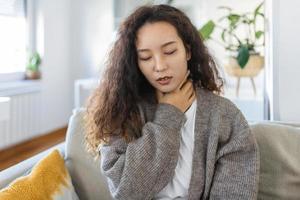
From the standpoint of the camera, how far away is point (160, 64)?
2.74 feet

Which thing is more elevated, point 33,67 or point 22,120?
point 33,67

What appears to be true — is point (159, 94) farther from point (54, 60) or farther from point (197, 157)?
point (54, 60)

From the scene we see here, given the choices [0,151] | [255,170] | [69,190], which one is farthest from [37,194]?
[0,151]

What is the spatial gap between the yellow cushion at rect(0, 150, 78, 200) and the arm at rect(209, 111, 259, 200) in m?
0.47

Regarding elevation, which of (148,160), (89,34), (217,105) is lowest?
(148,160)

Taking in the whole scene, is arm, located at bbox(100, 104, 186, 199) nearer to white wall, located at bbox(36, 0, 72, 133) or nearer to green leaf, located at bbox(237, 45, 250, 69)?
green leaf, located at bbox(237, 45, 250, 69)

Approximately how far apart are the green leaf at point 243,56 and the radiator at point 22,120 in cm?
182

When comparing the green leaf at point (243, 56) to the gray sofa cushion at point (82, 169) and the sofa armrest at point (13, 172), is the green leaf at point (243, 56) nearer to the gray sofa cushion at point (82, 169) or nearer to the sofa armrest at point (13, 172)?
the gray sofa cushion at point (82, 169)

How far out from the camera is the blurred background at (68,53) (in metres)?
2.12

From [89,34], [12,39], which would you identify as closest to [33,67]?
[12,39]

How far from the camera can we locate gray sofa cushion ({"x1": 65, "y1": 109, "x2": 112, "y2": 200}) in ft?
3.76

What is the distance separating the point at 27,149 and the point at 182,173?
7.02 feet

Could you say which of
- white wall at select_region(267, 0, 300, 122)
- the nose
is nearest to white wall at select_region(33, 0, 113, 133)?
white wall at select_region(267, 0, 300, 122)

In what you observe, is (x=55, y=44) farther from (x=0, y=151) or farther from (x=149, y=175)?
(x=149, y=175)
